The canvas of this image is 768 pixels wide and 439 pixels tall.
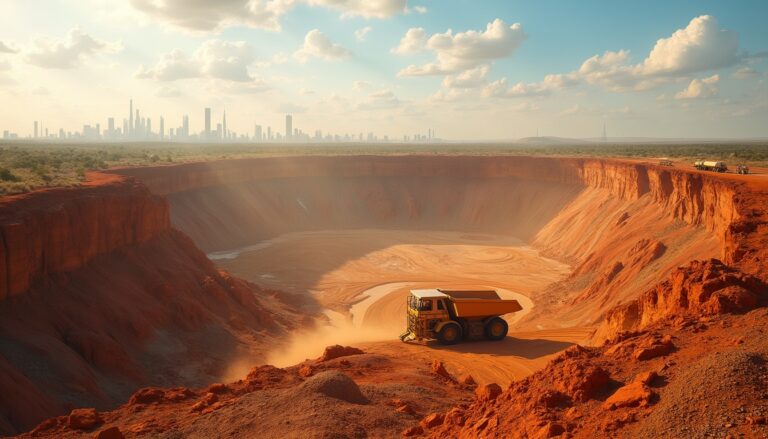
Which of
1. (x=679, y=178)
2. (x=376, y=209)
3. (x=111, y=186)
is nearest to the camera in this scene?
(x=111, y=186)

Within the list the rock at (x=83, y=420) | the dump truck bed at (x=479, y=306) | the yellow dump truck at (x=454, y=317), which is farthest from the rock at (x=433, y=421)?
the dump truck bed at (x=479, y=306)

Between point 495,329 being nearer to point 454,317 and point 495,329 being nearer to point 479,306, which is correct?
point 479,306

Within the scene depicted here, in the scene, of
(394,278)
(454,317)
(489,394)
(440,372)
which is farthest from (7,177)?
(394,278)

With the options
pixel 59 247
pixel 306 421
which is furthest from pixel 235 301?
pixel 306 421

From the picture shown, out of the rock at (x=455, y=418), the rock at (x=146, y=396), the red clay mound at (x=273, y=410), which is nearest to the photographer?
the rock at (x=455, y=418)

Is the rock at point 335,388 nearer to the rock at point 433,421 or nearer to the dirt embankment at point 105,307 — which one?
the rock at point 433,421

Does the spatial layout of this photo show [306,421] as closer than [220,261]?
Yes

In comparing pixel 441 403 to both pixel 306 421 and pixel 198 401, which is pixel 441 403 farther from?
pixel 198 401
